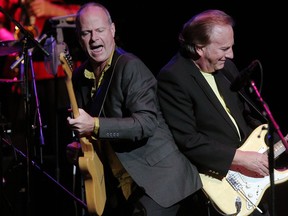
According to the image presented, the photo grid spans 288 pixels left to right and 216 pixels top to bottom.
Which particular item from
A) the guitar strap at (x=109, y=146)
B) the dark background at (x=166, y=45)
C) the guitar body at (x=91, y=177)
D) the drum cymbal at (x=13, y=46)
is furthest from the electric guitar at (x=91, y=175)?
the dark background at (x=166, y=45)

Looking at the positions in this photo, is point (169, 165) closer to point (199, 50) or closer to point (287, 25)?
point (199, 50)

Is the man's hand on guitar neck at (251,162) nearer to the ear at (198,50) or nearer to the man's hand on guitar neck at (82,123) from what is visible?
the ear at (198,50)

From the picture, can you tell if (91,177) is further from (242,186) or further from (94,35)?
(242,186)

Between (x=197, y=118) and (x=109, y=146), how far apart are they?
0.70 m

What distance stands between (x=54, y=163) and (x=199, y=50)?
2.76 m

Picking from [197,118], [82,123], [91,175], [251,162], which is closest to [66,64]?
[82,123]

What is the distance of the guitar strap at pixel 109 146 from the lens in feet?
12.9

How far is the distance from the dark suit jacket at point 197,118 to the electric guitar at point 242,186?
0.08 m

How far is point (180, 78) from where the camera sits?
425 cm

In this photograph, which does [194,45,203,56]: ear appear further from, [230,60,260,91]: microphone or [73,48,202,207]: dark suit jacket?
[230,60,260,91]: microphone

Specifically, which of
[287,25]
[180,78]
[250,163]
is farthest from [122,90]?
[287,25]

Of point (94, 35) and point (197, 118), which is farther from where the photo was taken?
point (197, 118)

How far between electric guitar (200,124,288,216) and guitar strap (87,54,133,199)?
1.83ft

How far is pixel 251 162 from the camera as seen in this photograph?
4254 mm
